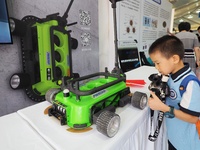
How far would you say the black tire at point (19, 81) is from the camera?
1.14 m

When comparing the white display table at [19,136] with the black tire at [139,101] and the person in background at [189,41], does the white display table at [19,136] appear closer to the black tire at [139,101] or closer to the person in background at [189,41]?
the black tire at [139,101]

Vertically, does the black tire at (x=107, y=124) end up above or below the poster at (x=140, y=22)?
below

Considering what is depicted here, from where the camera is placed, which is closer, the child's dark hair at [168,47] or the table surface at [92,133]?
the table surface at [92,133]

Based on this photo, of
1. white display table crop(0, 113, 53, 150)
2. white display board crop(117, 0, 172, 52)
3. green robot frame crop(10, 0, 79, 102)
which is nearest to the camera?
white display table crop(0, 113, 53, 150)

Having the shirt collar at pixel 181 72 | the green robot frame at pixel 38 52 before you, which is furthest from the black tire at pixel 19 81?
the shirt collar at pixel 181 72

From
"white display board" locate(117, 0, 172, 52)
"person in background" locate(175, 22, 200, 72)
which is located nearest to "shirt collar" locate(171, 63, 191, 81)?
"white display board" locate(117, 0, 172, 52)

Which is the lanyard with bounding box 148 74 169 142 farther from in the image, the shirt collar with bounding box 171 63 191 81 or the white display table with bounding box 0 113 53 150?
the white display table with bounding box 0 113 53 150

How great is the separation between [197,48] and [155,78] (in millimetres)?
2318

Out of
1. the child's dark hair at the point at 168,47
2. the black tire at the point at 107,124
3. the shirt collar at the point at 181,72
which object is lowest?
the black tire at the point at 107,124

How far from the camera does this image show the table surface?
449mm

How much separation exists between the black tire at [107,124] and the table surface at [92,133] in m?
0.02

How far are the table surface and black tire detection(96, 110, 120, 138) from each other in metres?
0.02

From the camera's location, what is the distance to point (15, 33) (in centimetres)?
109

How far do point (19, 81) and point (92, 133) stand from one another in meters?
0.88
